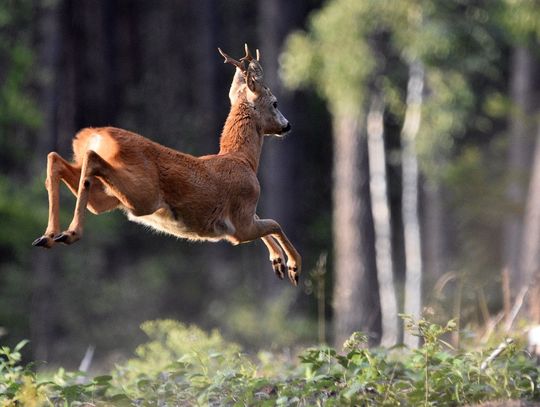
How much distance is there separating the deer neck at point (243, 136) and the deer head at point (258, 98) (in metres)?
0.05

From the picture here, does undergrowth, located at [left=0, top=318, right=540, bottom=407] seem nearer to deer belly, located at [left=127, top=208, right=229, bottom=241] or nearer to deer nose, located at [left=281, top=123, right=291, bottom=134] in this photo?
deer belly, located at [left=127, top=208, right=229, bottom=241]

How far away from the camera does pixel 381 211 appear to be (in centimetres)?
2205

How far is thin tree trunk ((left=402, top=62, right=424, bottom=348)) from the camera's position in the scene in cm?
2148

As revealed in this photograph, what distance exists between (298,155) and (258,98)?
63.4 feet

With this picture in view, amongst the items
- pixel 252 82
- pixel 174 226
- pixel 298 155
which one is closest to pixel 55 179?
pixel 174 226

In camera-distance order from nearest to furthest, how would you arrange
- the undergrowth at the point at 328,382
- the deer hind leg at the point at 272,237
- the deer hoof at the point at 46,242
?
the deer hoof at the point at 46,242
the undergrowth at the point at 328,382
the deer hind leg at the point at 272,237

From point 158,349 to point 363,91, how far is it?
37.4 feet

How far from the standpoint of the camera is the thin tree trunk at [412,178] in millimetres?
21484

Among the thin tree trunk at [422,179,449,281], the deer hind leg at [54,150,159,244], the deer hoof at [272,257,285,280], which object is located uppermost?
the deer hind leg at [54,150,159,244]

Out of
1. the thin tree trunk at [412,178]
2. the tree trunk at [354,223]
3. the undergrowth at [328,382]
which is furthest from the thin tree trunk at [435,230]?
the undergrowth at [328,382]

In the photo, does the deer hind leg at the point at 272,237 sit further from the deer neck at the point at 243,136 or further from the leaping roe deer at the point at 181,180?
the deer neck at the point at 243,136

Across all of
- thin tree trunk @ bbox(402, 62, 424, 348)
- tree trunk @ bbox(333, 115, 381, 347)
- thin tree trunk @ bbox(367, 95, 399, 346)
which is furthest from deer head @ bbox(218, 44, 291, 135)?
tree trunk @ bbox(333, 115, 381, 347)

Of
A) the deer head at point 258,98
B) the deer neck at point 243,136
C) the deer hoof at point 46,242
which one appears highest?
the deer head at point 258,98

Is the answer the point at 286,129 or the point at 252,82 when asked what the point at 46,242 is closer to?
the point at 252,82
